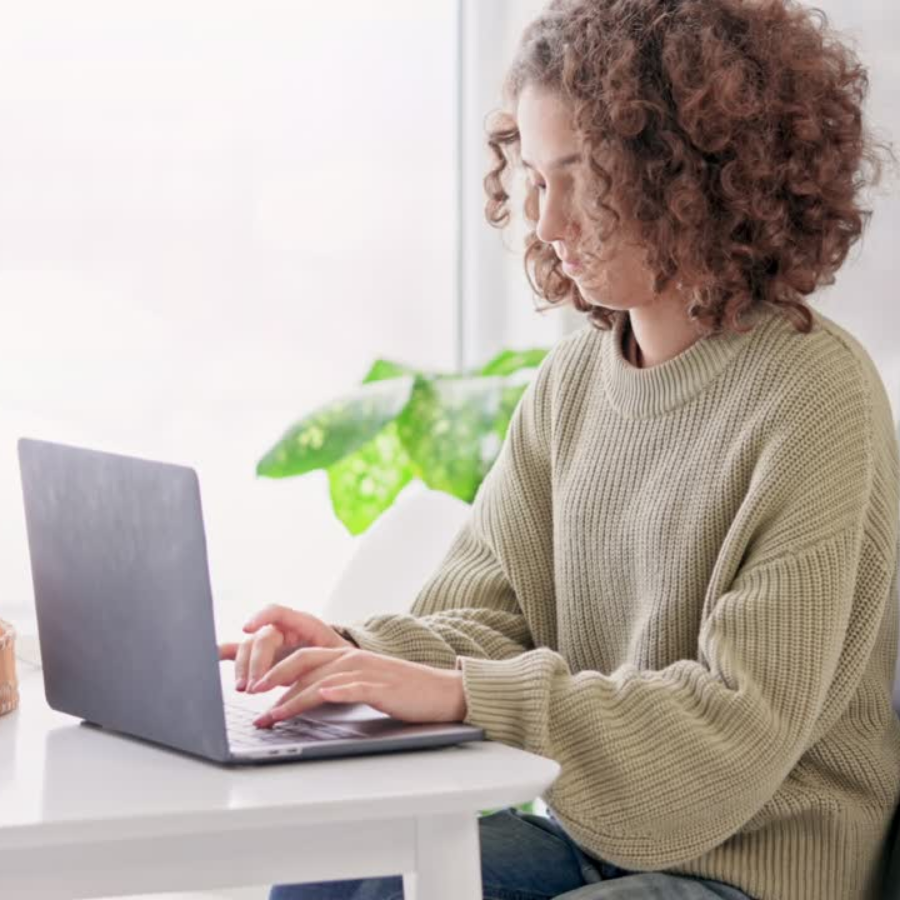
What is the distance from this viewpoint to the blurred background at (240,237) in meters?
2.24

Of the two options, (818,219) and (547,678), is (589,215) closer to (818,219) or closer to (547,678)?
(818,219)

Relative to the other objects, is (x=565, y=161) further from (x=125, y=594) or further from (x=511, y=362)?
(x=511, y=362)

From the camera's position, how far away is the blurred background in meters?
2.24

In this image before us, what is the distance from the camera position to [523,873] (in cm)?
133

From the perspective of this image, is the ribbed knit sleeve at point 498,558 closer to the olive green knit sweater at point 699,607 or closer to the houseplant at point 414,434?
the olive green knit sweater at point 699,607

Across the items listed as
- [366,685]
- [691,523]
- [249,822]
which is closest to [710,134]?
[691,523]

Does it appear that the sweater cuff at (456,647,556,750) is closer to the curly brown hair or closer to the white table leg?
the white table leg

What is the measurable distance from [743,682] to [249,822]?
0.39 metres

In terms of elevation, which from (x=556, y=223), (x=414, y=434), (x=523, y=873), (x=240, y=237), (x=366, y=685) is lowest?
(x=523, y=873)

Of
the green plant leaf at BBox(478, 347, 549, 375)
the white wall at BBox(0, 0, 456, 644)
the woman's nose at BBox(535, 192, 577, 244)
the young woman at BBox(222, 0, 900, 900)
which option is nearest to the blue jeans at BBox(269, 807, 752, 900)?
the young woman at BBox(222, 0, 900, 900)

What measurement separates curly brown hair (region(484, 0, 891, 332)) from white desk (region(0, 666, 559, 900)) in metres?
0.47

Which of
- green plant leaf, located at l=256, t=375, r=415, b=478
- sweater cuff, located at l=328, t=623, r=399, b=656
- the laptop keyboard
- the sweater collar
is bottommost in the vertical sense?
green plant leaf, located at l=256, t=375, r=415, b=478

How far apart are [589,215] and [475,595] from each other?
1.12 feet

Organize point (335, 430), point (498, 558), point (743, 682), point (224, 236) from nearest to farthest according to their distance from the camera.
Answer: point (743, 682) → point (498, 558) → point (335, 430) → point (224, 236)
